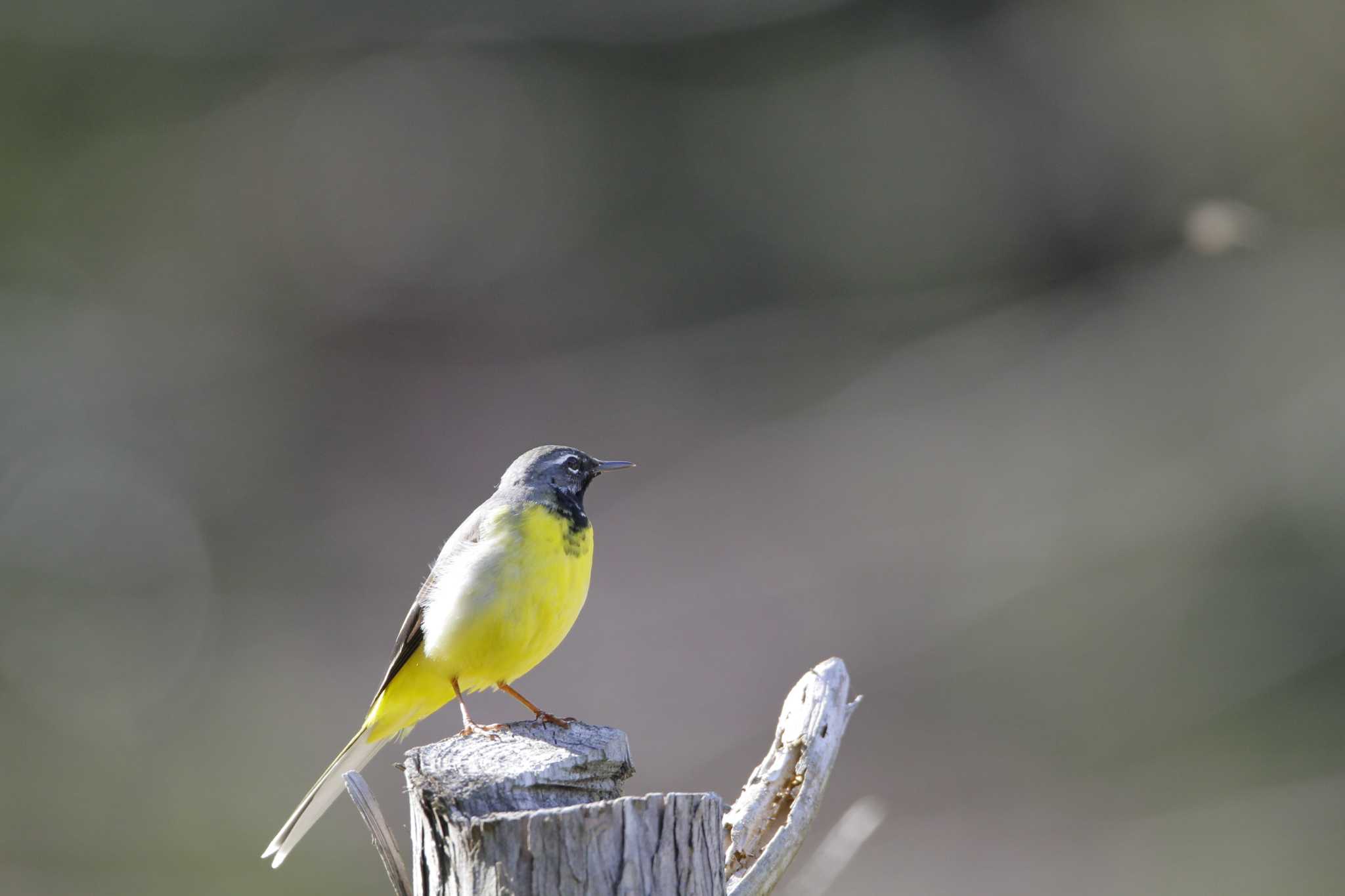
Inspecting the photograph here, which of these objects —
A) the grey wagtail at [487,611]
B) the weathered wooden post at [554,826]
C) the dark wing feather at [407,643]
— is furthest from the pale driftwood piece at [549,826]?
the dark wing feather at [407,643]

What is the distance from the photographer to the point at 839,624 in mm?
10250

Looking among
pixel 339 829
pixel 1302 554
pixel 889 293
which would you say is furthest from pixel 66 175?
pixel 1302 554

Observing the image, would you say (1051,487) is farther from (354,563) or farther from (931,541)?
(354,563)

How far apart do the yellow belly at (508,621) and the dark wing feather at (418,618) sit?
0.02 meters

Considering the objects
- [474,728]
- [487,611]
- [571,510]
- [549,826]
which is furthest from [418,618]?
[549,826]

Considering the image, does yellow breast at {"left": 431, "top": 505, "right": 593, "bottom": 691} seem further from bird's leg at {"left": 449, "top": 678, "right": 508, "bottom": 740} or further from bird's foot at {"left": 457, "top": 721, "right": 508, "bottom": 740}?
bird's foot at {"left": 457, "top": 721, "right": 508, "bottom": 740}

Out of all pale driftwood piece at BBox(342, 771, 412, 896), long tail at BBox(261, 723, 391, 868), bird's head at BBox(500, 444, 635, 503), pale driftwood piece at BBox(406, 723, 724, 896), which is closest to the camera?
pale driftwood piece at BBox(406, 723, 724, 896)

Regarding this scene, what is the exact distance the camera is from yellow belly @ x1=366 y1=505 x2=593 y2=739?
338cm

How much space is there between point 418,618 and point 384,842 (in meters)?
1.40

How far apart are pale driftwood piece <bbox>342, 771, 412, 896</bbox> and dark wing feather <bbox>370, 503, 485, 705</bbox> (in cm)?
125

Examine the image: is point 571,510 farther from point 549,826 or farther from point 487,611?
point 549,826

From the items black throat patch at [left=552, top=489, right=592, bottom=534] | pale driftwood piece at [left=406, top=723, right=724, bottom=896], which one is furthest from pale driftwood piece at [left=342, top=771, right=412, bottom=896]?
black throat patch at [left=552, top=489, right=592, bottom=534]

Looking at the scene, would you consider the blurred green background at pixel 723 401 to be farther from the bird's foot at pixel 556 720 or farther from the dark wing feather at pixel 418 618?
the bird's foot at pixel 556 720

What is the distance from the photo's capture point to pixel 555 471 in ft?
12.7
